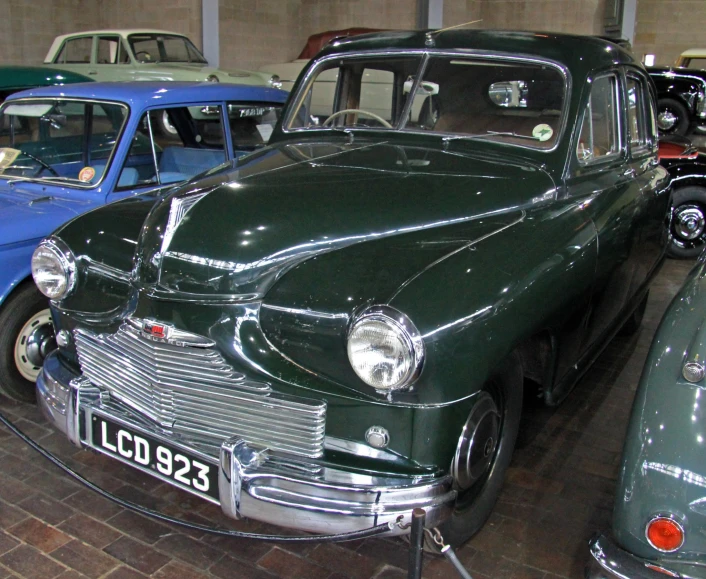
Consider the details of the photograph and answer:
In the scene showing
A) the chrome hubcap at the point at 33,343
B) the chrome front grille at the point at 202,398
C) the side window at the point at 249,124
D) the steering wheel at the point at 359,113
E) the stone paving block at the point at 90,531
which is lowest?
Answer: the stone paving block at the point at 90,531

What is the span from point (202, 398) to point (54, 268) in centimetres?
96

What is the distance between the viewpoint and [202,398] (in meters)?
2.29

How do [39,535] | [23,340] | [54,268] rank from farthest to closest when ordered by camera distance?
[23,340] < [54,268] < [39,535]

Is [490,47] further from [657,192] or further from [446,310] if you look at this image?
[446,310]

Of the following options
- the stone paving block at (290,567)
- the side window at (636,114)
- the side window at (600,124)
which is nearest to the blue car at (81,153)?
the stone paving block at (290,567)

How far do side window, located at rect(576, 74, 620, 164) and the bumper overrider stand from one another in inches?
69.9

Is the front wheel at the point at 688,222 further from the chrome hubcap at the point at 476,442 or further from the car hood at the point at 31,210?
the car hood at the point at 31,210

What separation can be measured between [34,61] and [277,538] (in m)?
14.0

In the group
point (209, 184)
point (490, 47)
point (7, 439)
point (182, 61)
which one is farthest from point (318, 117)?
point (182, 61)

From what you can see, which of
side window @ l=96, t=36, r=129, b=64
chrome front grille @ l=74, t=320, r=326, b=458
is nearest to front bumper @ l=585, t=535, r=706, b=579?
chrome front grille @ l=74, t=320, r=326, b=458

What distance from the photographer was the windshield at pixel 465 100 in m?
3.16

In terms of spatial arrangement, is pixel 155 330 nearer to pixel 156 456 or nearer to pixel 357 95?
pixel 156 456

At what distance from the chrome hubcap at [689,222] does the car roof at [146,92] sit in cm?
425

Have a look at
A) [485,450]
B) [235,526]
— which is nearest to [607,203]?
[485,450]
